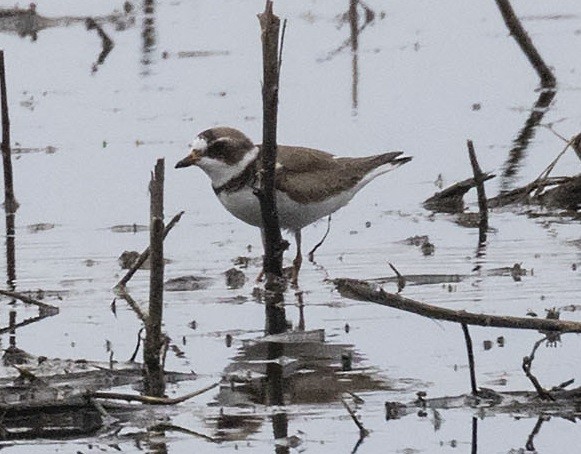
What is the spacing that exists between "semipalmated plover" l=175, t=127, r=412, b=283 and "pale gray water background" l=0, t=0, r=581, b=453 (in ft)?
1.06

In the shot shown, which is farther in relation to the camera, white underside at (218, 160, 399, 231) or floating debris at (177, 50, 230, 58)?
floating debris at (177, 50, 230, 58)

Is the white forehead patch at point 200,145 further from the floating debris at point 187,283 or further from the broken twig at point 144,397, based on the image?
the broken twig at point 144,397

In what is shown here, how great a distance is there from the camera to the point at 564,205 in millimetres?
11555

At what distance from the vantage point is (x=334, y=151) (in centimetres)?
1346

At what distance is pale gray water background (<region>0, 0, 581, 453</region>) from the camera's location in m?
7.74

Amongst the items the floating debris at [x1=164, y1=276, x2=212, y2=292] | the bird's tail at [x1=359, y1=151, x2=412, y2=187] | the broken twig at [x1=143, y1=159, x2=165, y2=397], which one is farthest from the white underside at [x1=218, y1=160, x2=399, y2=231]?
the broken twig at [x1=143, y1=159, x2=165, y2=397]

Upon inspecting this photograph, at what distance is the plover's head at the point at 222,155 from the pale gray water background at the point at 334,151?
0.56 metres

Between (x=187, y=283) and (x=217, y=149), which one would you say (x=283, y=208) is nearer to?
(x=217, y=149)

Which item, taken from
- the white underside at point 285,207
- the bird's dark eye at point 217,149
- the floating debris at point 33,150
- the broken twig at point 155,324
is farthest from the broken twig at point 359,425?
the floating debris at point 33,150

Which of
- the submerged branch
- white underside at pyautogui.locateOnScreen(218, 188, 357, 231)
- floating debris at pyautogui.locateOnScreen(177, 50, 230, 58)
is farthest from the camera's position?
floating debris at pyautogui.locateOnScreen(177, 50, 230, 58)

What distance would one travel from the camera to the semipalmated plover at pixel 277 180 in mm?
10133

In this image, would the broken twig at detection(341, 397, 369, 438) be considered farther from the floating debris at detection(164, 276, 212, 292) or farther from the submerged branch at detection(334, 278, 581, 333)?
the floating debris at detection(164, 276, 212, 292)

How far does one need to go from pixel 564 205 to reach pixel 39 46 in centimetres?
839

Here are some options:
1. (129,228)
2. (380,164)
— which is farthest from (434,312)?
(129,228)
